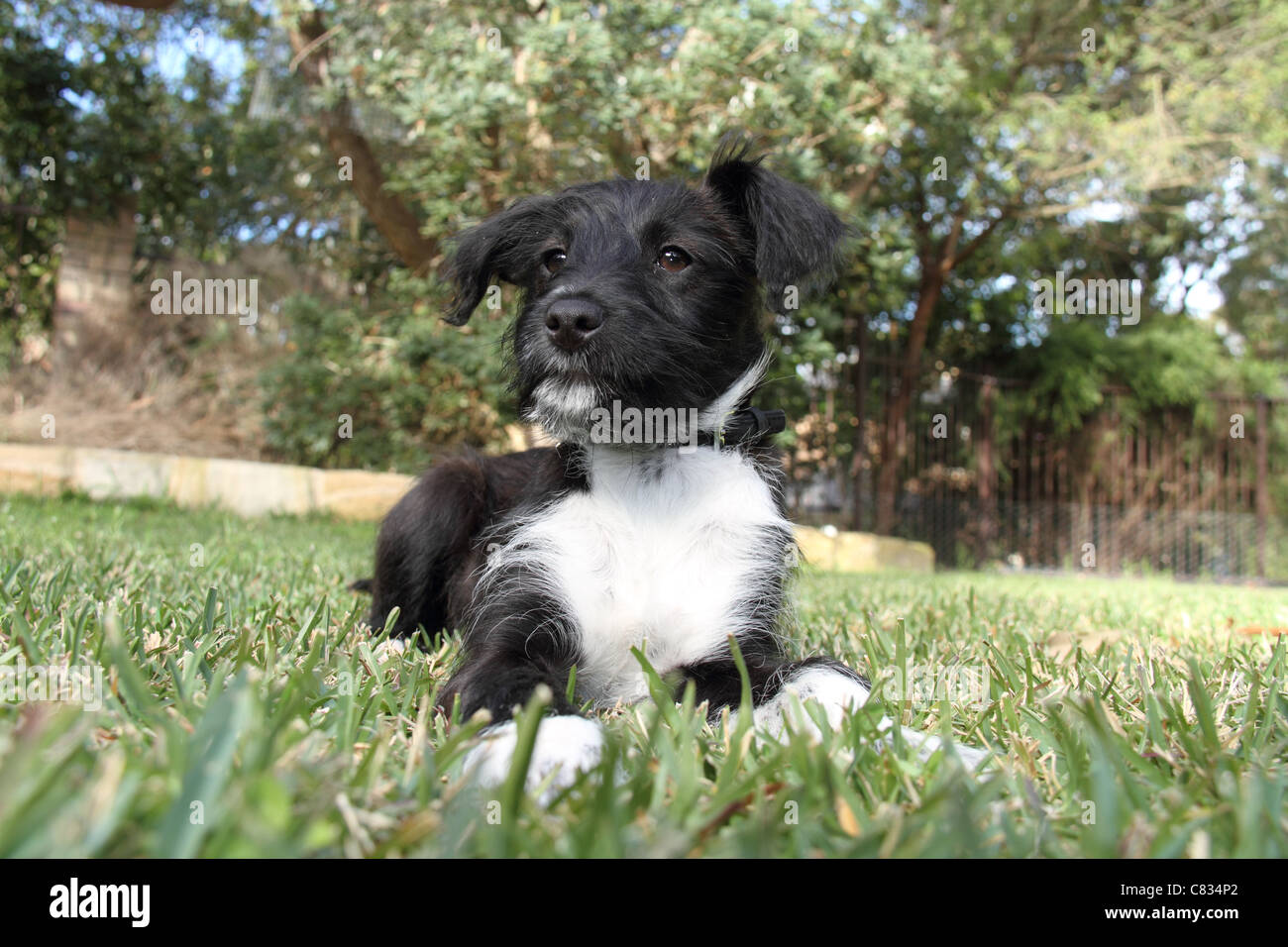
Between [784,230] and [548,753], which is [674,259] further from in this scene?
[548,753]

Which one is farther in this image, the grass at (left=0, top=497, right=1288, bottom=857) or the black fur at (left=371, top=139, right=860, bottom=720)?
the black fur at (left=371, top=139, right=860, bottom=720)

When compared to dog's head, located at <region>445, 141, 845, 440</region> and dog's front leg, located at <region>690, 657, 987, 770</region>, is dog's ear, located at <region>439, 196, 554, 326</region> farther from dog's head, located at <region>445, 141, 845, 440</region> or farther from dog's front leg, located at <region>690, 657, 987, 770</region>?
dog's front leg, located at <region>690, 657, 987, 770</region>

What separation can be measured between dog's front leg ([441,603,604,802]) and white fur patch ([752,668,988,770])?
0.39m

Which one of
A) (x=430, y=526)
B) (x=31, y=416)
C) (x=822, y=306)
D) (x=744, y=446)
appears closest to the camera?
(x=744, y=446)

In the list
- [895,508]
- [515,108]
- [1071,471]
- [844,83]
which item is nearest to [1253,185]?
[1071,471]

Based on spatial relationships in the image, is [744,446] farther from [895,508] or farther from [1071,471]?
[1071,471]

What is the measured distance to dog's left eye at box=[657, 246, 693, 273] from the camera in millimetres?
2674

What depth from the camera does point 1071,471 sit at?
530 inches

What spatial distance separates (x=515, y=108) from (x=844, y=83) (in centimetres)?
327

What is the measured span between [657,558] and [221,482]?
302 inches

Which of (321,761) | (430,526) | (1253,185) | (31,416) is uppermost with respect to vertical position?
(1253,185)

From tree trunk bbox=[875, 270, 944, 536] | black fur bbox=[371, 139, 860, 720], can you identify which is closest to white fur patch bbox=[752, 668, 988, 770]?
black fur bbox=[371, 139, 860, 720]
